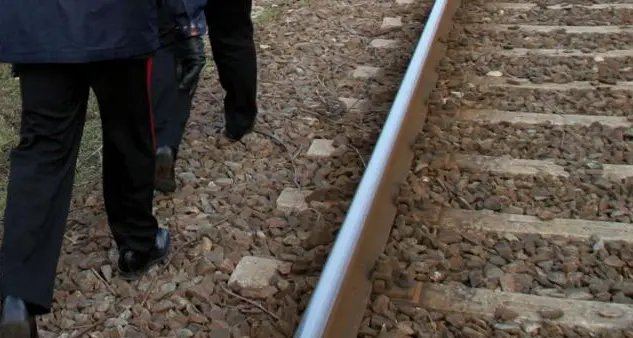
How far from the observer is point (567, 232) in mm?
2693

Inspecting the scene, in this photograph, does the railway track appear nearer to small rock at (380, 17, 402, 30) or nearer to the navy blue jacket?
small rock at (380, 17, 402, 30)

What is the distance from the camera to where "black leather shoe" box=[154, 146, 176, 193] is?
10.3 feet

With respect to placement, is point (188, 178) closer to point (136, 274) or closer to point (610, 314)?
point (136, 274)

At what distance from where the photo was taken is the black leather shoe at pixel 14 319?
2.23m

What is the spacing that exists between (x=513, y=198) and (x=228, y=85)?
1.36 meters

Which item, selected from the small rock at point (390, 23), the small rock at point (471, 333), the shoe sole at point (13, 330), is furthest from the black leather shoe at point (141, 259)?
the small rock at point (390, 23)

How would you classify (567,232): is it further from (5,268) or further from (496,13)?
(496,13)

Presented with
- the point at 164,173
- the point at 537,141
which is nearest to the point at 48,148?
the point at 164,173

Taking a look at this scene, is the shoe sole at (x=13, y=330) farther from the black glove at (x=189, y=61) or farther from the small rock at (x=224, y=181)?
the black glove at (x=189, y=61)

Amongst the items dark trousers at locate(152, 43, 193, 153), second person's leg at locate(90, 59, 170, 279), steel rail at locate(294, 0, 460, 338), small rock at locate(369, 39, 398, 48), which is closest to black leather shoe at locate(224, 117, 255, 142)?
dark trousers at locate(152, 43, 193, 153)

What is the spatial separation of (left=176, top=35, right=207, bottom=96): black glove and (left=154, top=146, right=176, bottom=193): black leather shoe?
40 cm

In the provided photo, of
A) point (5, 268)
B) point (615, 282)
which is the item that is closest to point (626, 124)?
point (615, 282)

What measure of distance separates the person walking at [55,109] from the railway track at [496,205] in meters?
0.77

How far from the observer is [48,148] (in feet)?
7.50
